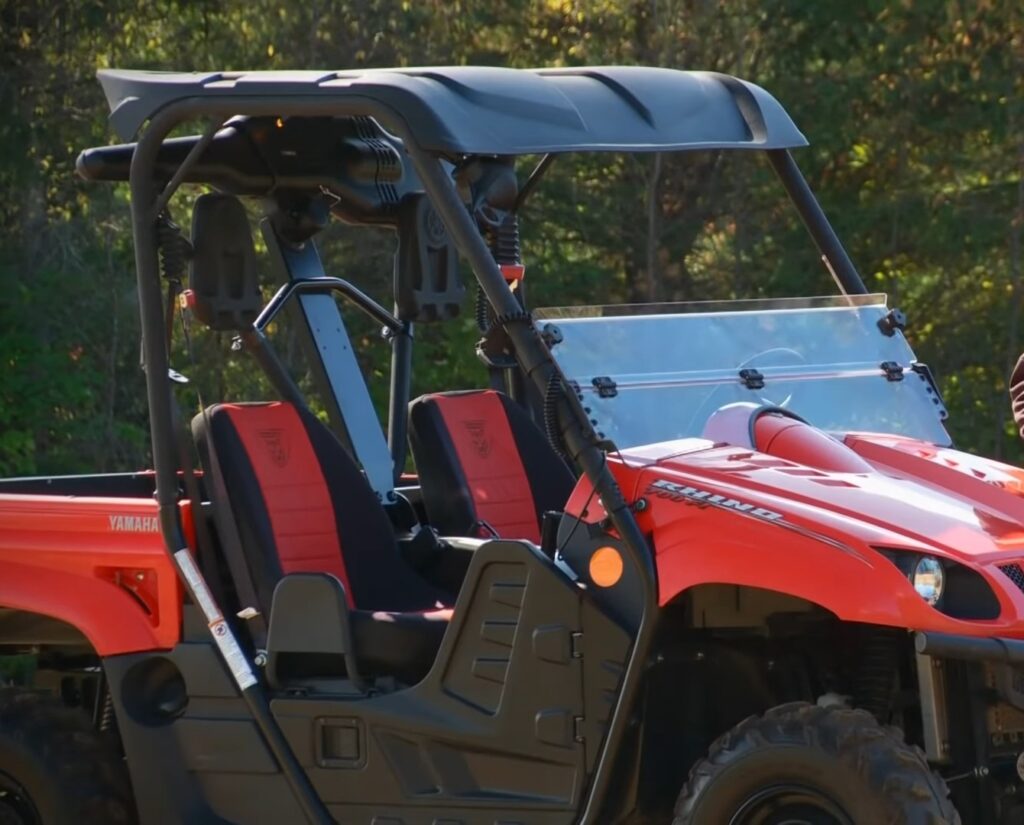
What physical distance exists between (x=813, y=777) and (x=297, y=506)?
66.6 inches

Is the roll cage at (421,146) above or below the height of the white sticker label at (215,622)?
above

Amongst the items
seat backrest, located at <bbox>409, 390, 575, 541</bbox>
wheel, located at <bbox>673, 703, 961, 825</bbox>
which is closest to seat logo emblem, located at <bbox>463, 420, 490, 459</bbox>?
seat backrest, located at <bbox>409, 390, 575, 541</bbox>

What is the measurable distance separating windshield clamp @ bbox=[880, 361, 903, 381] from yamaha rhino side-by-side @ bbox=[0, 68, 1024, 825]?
16 millimetres

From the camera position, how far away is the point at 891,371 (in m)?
5.21

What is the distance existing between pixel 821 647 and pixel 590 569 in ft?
1.81

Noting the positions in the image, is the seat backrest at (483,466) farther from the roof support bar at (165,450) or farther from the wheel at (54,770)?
the wheel at (54,770)

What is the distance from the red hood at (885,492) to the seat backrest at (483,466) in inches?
52.1

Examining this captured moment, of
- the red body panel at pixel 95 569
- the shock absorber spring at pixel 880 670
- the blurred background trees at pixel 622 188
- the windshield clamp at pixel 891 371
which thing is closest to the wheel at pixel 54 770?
the red body panel at pixel 95 569

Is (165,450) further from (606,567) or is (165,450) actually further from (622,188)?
(622,188)

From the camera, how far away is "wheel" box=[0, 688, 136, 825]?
5.09 meters

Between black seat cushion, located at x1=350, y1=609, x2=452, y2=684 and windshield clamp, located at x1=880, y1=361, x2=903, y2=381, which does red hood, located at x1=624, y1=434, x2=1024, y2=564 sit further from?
black seat cushion, located at x1=350, y1=609, x2=452, y2=684

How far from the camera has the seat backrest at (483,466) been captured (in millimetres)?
5777

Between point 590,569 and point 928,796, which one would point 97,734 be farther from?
point 928,796

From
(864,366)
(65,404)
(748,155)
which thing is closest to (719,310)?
(864,366)
